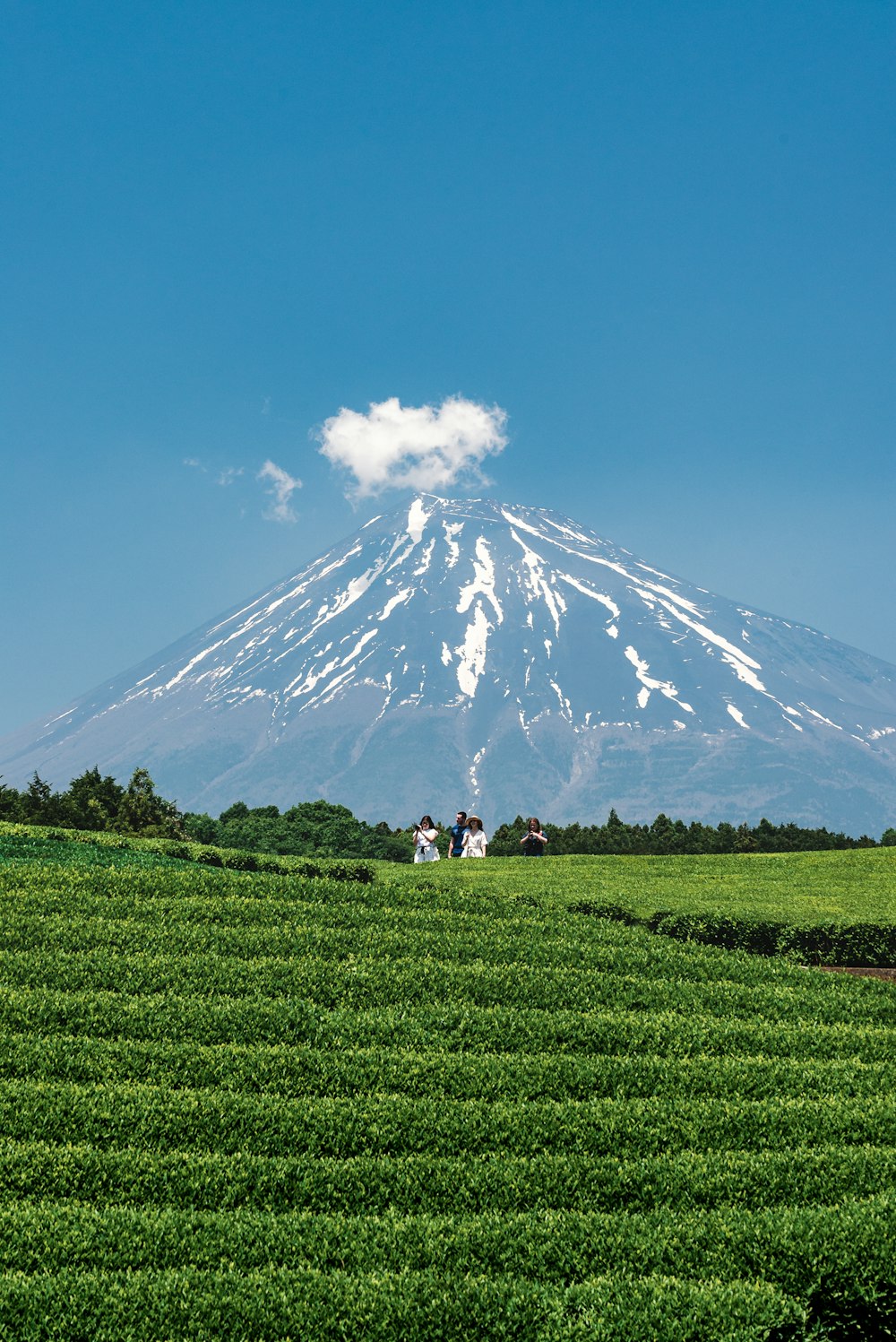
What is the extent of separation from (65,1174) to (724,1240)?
5.13 meters

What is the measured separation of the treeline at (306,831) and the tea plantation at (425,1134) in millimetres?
15922

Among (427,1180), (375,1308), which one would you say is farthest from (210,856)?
(375,1308)

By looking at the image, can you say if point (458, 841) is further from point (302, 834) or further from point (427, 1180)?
point (427, 1180)

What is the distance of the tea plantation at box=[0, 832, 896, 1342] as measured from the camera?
6.42 meters

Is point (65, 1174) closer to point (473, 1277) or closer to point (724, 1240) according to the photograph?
point (473, 1277)

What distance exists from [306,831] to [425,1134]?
28.5 m

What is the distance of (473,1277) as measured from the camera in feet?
21.7

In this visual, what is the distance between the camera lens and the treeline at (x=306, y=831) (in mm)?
30688

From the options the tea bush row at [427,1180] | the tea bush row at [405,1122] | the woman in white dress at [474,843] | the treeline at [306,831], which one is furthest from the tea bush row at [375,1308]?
the treeline at [306,831]

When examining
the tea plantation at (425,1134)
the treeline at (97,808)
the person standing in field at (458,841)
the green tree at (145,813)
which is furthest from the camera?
the green tree at (145,813)

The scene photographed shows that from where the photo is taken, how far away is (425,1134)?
8375mm

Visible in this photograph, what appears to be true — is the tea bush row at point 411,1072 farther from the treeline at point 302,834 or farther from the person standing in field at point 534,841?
the treeline at point 302,834

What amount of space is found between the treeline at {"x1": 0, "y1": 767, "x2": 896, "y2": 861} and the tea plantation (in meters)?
15.9

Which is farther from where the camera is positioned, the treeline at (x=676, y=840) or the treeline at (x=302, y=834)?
the treeline at (x=676, y=840)
